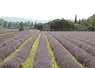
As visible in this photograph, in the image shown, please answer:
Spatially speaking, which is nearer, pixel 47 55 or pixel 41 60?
pixel 41 60

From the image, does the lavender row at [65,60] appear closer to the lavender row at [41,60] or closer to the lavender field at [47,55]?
the lavender field at [47,55]

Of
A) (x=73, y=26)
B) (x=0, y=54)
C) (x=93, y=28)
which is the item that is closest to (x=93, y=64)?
(x=0, y=54)

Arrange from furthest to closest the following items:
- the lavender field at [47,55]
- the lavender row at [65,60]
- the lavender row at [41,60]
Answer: the lavender field at [47,55]
the lavender row at [65,60]
the lavender row at [41,60]

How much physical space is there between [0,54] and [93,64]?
18.7 ft

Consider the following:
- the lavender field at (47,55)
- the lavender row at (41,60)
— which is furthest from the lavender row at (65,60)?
the lavender row at (41,60)

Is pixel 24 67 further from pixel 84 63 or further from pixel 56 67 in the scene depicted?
pixel 84 63

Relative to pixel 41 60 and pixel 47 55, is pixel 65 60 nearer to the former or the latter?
pixel 41 60

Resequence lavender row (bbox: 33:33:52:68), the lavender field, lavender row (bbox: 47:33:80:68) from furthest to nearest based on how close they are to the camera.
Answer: the lavender field → lavender row (bbox: 47:33:80:68) → lavender row (bbox: 33:33:52:68)

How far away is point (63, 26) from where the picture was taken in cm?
12625

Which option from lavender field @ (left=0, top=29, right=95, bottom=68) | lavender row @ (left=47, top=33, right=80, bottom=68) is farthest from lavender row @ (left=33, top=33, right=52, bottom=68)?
lavender row @ (left=47, top=33, right=80, bottom=68)

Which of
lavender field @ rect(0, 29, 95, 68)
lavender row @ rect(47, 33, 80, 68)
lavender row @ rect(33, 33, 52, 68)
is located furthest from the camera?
lavender field @ rect(0, 29, 95, 68)

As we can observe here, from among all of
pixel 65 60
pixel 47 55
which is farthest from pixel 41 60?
pixel 47 55

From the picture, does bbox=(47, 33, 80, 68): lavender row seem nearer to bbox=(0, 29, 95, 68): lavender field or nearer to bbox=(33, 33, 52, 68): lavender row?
bbox=(0, 29, 95, 68): lavender field

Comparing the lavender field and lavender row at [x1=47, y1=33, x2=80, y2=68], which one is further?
the lavender field
